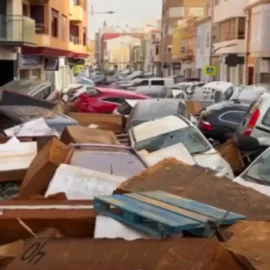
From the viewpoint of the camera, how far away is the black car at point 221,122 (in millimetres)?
15398

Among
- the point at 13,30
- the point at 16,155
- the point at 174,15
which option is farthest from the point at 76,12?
the point at 16,155

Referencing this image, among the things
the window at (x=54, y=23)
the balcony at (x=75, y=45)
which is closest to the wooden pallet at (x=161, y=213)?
the window at (x=54, y=23)

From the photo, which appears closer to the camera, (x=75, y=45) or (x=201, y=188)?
(x=201, y=188)

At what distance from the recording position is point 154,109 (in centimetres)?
1588

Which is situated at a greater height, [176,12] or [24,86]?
[176,12]

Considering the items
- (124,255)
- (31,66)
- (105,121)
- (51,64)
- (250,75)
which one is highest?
(124,255)

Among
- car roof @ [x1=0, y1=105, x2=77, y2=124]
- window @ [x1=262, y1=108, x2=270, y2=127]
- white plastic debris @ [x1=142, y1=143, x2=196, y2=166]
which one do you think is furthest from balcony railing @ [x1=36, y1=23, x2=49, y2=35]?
white plastic debris @ [x1=142, y1=143, x2=196, y2=166]

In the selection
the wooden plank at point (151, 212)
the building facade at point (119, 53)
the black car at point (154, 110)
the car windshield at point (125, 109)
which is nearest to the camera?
the wooden plank at point (151, 212)

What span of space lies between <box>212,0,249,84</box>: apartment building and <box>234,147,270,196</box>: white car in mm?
42773

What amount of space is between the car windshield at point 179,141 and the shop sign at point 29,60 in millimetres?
25704

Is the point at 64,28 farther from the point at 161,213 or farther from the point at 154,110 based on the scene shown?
the point at 161,213

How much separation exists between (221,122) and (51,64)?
2990 cm

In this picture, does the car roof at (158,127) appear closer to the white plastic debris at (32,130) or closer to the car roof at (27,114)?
the white plastic debris at (32,130)

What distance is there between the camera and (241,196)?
6.56 metres
